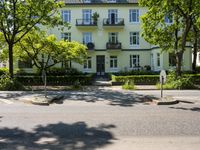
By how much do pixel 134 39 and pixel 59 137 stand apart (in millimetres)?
39001

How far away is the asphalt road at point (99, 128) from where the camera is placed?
8.04 m

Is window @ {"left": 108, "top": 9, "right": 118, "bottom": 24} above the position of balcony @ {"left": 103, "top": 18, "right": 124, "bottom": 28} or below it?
above

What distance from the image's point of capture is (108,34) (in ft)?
152

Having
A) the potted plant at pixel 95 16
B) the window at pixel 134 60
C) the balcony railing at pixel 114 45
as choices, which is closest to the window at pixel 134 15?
the balcony railing at pixel 114 45

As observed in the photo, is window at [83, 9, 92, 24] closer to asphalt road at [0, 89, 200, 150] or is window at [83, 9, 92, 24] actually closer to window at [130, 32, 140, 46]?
window at [130, 32, 140, 46]

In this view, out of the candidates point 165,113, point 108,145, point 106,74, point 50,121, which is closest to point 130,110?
point 165,113

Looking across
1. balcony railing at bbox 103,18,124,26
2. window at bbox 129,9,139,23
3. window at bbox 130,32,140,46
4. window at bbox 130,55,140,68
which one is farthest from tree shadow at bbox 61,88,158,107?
window at bbox 129,9,139,23

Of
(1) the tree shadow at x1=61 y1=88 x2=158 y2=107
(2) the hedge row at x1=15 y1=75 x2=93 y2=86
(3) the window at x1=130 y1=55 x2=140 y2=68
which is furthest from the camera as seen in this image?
(3) the window at x1=130 y1=55 x2=140 y2=68

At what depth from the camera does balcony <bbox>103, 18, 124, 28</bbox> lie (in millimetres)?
45781

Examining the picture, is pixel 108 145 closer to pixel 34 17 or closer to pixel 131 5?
pixel 34 17

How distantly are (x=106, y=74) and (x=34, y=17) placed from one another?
20.1 meters

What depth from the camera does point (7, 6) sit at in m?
26.5

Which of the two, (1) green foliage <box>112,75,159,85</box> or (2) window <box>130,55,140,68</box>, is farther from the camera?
(2) window <box>130,55,140,68</box>

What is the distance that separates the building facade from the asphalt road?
3260cm
